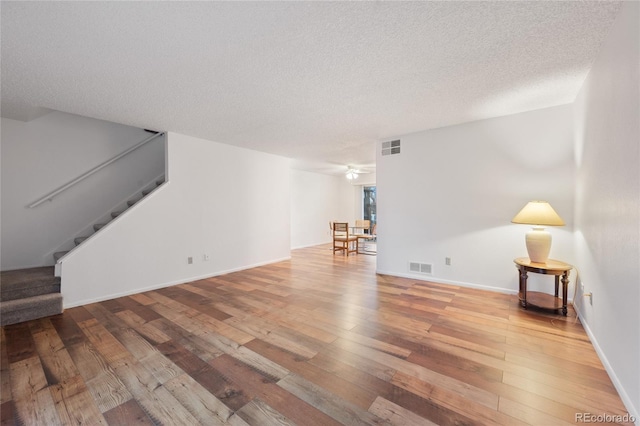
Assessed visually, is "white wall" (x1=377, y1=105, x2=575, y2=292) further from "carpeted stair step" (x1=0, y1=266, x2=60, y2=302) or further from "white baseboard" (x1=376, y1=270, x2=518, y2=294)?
"carpeted stair step" (x1=0, y1=266, x2=60, y2=302)

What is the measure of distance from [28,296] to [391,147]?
5.68 m

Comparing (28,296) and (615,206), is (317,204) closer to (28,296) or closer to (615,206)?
(28,296)

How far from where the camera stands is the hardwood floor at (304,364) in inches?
61.1

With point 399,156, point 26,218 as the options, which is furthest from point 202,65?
point 26,218

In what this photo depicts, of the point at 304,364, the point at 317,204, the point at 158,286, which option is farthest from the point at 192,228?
the point at 317,204

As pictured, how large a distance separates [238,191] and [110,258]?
2.41 metres

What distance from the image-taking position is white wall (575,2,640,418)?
4.97ft

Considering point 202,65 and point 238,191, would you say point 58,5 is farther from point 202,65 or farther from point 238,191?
point 238,191

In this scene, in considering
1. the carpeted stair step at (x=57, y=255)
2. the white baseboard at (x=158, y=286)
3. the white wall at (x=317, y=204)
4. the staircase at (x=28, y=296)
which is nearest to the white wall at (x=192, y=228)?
the white baseboard at (x=158, y=286)

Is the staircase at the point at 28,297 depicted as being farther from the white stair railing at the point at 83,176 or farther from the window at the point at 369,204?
the window at the point at 369,204

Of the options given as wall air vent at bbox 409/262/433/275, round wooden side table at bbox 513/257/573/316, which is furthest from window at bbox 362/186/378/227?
round wooden side table at bbox 513/257/573/316

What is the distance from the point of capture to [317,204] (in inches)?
359

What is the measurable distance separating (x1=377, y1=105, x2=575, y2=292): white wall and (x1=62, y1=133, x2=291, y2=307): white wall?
8.69ft

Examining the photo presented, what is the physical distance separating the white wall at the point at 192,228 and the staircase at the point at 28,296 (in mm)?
165
